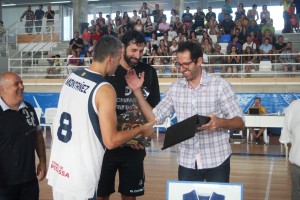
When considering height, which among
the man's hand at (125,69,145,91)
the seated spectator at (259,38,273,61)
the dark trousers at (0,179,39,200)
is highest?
the seated spectator at (259,38,273,61)

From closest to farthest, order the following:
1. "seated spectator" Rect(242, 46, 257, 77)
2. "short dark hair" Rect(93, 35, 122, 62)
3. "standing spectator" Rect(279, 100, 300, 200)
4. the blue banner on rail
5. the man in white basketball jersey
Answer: the man in white basketball jersey
"short dark hair" Rect(93, 35, 122, 62)
"standing spectator" Rect(279, 100, 300, 200)
the blue banner on rail
"seated spectator" Rect(242, 46, 257, 77)

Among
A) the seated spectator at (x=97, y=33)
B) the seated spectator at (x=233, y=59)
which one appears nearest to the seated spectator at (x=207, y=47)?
the seated spectator at (x=233, y=59)

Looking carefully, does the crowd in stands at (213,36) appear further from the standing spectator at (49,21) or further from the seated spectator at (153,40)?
the standing spectator at (49,21)

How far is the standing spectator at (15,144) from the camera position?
3527 millimetres

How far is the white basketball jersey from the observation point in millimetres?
2877

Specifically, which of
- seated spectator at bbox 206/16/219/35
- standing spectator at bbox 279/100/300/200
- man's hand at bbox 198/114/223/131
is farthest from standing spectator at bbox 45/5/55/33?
man's hand at bbox 198/114/223/131

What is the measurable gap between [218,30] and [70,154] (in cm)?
1454

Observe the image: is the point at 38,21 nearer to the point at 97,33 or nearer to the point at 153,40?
the point at 97,33

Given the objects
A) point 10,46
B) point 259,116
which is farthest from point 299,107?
point 10,46

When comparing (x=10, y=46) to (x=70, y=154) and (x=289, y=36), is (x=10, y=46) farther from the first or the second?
(x=70, y=154)

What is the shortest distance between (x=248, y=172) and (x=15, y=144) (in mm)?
5370

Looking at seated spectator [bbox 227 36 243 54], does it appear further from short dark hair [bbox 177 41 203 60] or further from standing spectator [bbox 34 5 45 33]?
short dark hair [bbox 177 41 203 60]

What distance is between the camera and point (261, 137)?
13.5 m

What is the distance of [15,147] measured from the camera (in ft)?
11.7
